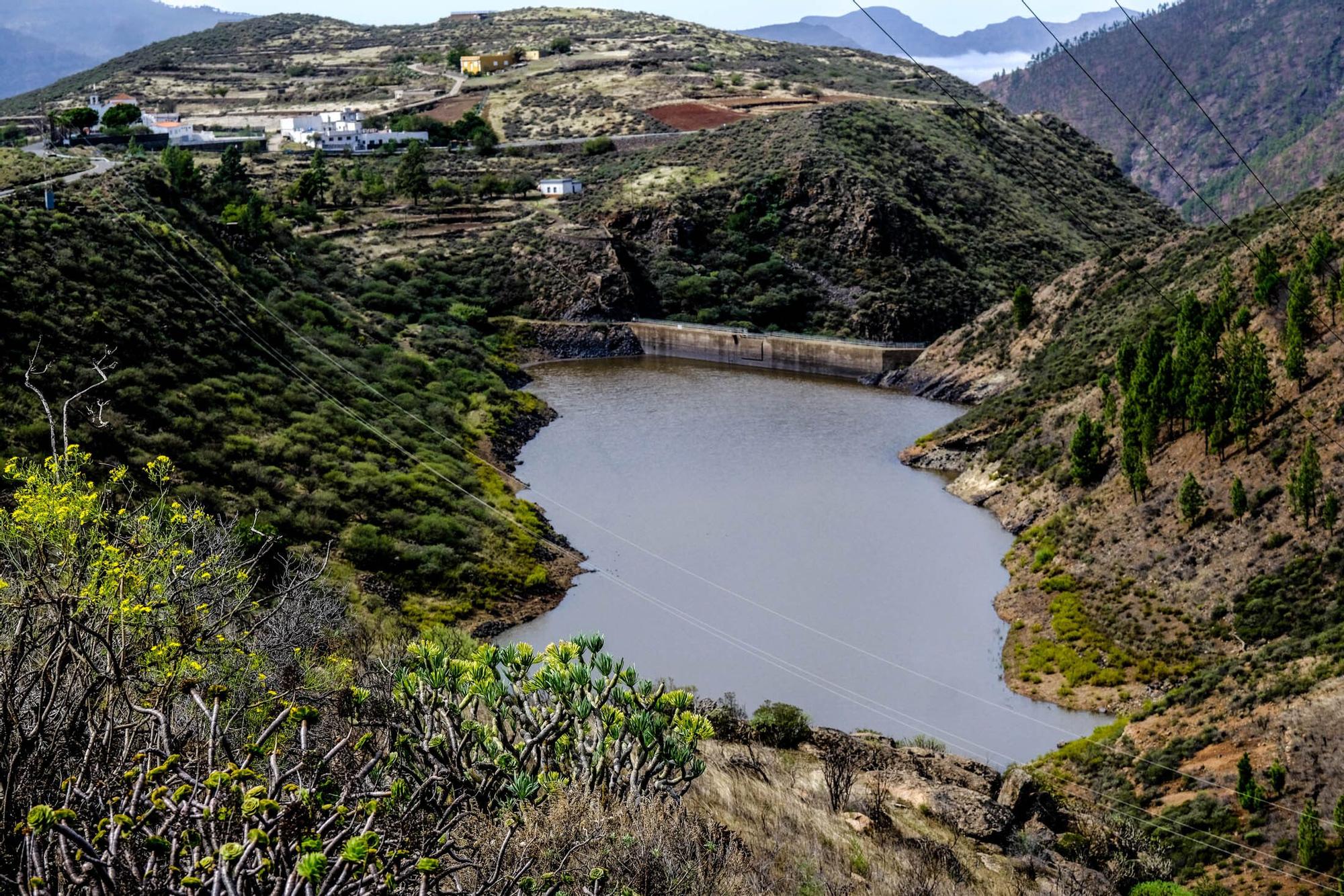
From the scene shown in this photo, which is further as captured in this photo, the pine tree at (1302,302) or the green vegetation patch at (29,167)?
the green vegetation patch at (29,167)

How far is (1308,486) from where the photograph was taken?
25.4 m

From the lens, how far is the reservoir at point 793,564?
2519cm

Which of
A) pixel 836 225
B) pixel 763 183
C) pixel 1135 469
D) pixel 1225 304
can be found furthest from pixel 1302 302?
pixel 763 183

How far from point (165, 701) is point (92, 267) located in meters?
30.8

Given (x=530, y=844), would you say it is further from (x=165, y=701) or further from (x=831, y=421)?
(x=831, y=421)

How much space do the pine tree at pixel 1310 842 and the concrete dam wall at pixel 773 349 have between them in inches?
1650

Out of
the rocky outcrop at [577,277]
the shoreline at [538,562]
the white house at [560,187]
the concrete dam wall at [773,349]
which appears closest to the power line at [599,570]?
the shoreline at [538,562]

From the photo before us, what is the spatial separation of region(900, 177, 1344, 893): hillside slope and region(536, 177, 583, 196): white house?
39.4 meters

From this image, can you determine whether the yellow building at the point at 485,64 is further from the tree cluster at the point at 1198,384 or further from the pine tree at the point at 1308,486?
the pine tree at the point at 1308,486

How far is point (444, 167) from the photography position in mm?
81000

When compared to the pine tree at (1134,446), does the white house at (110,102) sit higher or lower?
higher

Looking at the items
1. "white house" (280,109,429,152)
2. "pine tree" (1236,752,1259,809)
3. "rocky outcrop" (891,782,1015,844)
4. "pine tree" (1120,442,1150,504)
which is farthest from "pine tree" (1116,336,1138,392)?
"white house" (280,109,429,152)

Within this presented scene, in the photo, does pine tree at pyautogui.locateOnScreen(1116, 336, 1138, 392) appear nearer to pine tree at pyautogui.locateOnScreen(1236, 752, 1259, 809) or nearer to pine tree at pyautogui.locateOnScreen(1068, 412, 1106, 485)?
pine tree at pyautogui.locateOnScreen(1068, 412, 1106, 485)

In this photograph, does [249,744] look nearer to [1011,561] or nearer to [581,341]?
[1011,561]
